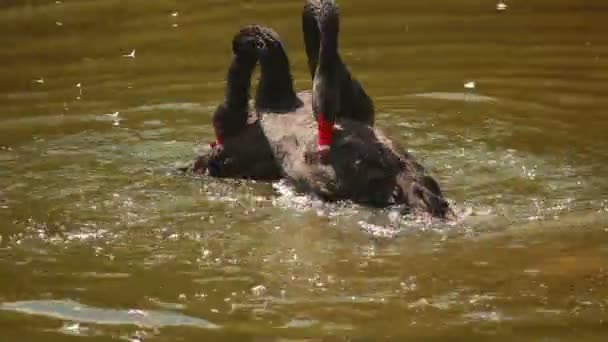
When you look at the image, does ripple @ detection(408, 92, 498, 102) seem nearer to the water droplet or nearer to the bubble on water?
the water droplet

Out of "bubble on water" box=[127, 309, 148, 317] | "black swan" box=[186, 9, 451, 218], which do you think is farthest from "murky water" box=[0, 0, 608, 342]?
"black swan" box=[186, 9, 451, 218]

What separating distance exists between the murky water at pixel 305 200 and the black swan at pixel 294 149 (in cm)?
21

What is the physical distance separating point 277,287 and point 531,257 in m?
1.71

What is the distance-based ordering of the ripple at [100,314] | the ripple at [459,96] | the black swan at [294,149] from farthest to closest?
1. the ripple at [459,96]
2. the black swan at [294,149]
3. the ripple at [100,314]

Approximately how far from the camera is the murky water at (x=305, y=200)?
7.96 meters

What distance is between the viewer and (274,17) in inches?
666

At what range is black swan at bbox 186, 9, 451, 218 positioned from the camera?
9.95 m

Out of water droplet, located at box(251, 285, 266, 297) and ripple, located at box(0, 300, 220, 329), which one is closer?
ripple, located at box(0, 300, 220, 329)

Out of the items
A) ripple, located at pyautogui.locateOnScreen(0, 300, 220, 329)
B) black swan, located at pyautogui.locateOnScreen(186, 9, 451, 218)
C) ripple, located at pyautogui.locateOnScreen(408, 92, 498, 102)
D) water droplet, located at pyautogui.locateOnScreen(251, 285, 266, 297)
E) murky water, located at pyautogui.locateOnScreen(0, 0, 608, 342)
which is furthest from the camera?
ripple, located at pyautogui.locateOnScreen(408, 92, 498, 102)

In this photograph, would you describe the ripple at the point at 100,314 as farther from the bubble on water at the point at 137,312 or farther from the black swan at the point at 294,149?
the black swan at the point at 294,149

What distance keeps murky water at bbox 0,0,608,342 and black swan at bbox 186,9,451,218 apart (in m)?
0.21

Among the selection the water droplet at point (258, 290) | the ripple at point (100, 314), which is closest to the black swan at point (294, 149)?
the water droplet at point (258, 290)

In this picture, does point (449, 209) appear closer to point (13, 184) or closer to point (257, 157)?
point (257, 157)

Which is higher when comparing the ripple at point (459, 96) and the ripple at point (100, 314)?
the ripple at point (459, 96)
